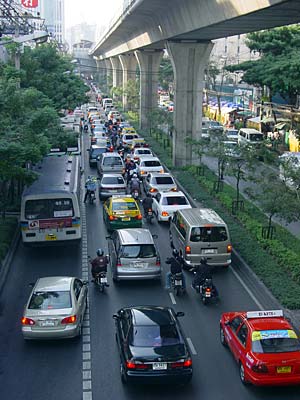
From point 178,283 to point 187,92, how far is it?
25.1 metres

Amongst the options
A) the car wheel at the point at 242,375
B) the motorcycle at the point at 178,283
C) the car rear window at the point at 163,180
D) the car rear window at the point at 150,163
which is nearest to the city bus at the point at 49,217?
the motorcycle at the point at 178,283

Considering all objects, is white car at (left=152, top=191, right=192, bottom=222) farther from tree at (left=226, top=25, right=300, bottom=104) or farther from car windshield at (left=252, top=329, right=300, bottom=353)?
tree at (left=226, top=25, right=300, bottom=104)

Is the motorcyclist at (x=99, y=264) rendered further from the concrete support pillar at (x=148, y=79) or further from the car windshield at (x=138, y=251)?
the concrete support pillar at (x=148, y=79)

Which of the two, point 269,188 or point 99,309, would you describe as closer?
point 99,309

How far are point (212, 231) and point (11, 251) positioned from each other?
7.38 metres

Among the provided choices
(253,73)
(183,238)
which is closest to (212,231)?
(183,238)

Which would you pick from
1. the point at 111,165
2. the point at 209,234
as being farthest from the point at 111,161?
the point at 209,234

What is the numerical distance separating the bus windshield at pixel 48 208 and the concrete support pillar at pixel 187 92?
20395mm

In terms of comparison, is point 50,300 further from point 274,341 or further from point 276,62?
point 276,62

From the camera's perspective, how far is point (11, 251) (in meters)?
22.1

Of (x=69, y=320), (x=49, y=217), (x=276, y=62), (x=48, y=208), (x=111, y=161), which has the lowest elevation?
(x=69, y=320)

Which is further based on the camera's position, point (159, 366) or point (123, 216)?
point (123, 216)

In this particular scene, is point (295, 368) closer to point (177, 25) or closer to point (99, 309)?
point (99, 309)

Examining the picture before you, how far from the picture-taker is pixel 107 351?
1389 centimetres
